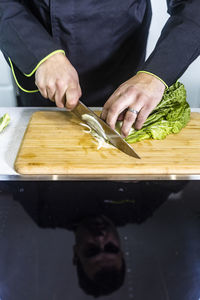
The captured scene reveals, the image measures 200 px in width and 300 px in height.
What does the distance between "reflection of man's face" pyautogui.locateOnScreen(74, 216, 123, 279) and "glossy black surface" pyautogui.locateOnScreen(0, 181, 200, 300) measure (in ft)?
0.05

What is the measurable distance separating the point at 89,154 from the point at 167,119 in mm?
366

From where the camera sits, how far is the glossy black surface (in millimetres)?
579

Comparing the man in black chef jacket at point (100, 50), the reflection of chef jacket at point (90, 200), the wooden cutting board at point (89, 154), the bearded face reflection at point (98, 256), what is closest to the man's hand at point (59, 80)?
the man in black chef jacket at point (100, 50)

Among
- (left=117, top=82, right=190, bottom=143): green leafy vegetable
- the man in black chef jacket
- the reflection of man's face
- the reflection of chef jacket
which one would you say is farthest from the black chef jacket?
the reflection of man's face

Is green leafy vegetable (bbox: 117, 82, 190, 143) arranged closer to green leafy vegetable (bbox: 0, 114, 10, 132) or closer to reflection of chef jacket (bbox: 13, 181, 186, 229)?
reflection of chef jacket (bbox: 13, 181, 186, 229)

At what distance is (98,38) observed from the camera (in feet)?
4.00

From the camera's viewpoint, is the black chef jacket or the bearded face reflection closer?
the bearded face reflection

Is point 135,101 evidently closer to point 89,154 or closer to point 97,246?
point 89,154

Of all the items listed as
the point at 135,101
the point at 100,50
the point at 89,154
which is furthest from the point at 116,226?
the point at 100,50

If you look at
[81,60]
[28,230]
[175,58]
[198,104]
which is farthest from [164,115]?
[198,104]

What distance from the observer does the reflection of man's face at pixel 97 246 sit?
61 centimetres

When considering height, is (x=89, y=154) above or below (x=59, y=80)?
below

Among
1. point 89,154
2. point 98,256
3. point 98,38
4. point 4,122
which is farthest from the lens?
point 98,38

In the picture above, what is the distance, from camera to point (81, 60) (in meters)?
1.27
